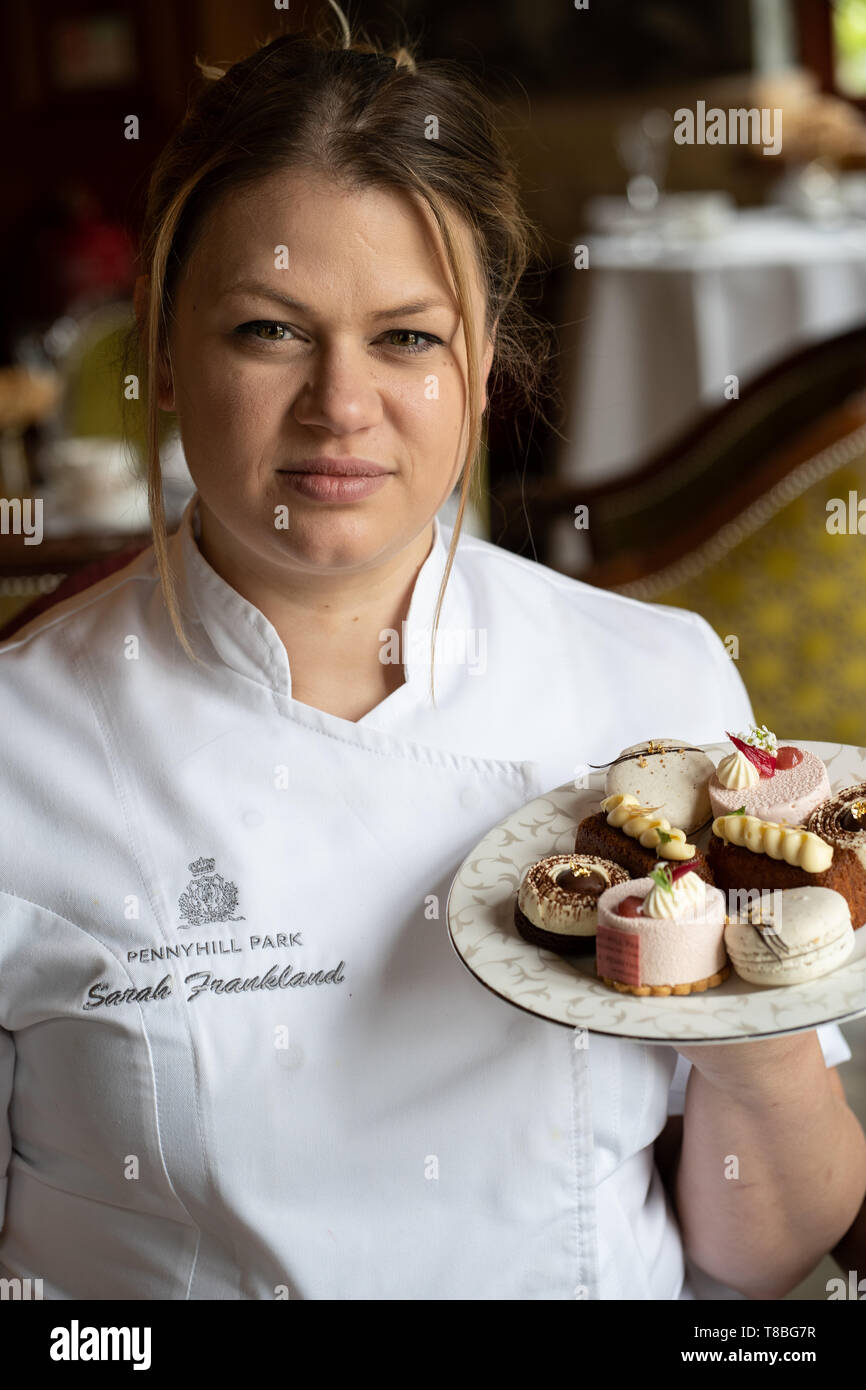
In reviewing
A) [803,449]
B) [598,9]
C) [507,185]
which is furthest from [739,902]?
[598,9]

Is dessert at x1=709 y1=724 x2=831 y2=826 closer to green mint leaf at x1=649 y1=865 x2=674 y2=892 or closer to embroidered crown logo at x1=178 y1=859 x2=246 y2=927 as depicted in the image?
green mint leaf at x1=649 y1=865 x2=674 y2=892

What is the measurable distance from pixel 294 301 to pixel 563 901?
45cm

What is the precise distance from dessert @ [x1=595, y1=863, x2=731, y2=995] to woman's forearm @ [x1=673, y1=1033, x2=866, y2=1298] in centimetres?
19

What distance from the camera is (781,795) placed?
1008mm

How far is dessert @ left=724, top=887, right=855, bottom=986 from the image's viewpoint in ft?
2.84

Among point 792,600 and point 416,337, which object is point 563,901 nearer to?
A: point 416,337

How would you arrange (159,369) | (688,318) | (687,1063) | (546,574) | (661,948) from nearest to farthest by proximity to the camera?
(661,948)
(159,369)
(687,1063)
(546,574)
(688,318)

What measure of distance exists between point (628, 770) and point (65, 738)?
1.43 ft

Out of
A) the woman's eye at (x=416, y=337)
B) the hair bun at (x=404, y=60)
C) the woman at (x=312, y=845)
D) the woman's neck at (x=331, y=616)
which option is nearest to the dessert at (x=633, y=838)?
the woman at (x=312, y=845)

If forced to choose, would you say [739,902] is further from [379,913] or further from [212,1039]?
[212,1039]

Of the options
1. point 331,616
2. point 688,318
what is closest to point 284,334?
point 331,616

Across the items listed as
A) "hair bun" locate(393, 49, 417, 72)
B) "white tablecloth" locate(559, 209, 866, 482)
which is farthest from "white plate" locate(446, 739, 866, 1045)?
"white tablecloth" locate(559, 209, 866, 482)

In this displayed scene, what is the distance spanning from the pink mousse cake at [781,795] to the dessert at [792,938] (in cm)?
9

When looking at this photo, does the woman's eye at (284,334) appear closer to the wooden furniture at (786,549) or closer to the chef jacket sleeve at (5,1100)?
the chef jacket sleeve at (5,1100)
